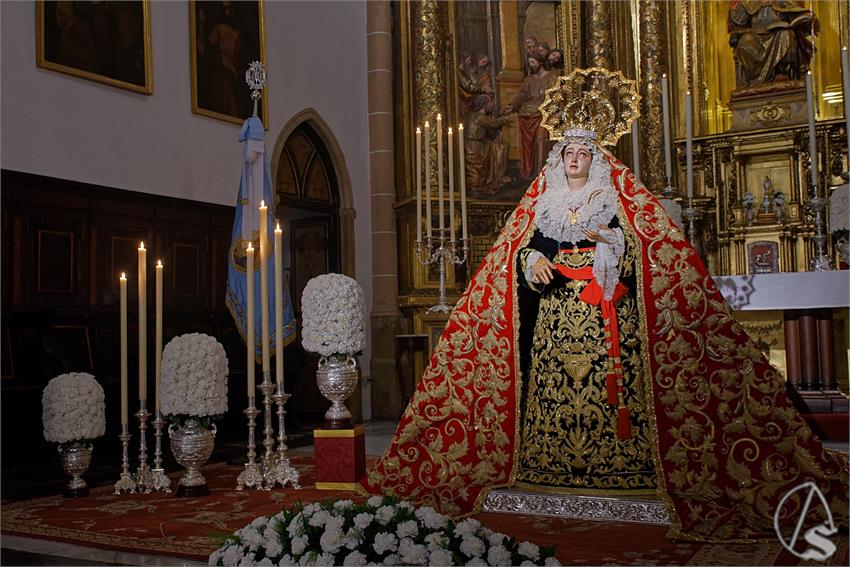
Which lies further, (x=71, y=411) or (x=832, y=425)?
(x=832, y=425)

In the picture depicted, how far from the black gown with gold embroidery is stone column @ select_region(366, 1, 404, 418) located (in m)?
5.68

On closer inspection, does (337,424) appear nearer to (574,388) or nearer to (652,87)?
(574,388)

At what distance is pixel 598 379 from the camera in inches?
178

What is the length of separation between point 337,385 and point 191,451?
89cm

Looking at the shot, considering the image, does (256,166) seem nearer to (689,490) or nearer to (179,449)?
(179,449)

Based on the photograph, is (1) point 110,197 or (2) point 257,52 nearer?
(1) point 110,197

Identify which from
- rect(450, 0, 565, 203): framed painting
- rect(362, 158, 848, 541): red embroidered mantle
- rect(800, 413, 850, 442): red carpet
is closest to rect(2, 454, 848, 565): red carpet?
rect(362, 158, 848, 541): red embroidered mantle

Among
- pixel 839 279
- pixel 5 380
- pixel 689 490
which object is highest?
pixel 839 279

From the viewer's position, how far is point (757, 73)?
9.88 m

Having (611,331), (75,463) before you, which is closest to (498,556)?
(611,331)

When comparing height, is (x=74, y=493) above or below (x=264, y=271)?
below

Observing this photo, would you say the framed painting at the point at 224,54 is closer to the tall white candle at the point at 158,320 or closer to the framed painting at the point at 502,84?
the framed painting at the point at 502,84

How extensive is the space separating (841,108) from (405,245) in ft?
16.0

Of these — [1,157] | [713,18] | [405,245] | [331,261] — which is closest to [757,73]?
[713,18]
